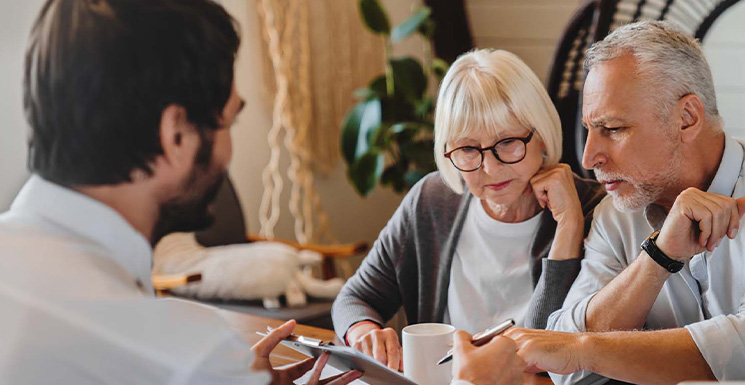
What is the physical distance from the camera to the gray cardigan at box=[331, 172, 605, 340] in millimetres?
1767

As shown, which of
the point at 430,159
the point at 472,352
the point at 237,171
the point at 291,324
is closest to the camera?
the point at 472,352

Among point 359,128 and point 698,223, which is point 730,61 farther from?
point 698,223

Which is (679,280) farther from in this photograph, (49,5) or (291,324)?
(49,5)

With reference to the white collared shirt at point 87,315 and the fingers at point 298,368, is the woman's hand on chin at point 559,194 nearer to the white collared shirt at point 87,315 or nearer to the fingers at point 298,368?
the fingers at point 298,368

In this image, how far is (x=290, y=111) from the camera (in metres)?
3.94

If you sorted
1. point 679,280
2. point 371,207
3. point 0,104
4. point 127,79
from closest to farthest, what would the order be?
point 127,79, point 679,280, point 0,104, point 371,207

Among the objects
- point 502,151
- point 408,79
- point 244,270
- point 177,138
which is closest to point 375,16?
point 408,79

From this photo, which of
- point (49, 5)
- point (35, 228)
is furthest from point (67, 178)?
point (49, 5)

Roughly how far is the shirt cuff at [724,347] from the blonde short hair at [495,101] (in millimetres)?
530

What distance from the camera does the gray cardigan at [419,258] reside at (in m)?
1.77

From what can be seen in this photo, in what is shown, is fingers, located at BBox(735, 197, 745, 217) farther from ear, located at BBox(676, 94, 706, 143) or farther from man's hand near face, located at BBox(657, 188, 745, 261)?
ear, located at BBox(676, 94, 706, 143)

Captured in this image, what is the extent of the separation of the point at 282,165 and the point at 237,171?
0.92 feet

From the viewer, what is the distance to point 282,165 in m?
4.13

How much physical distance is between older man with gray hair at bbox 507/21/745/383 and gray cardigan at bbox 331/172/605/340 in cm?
13
